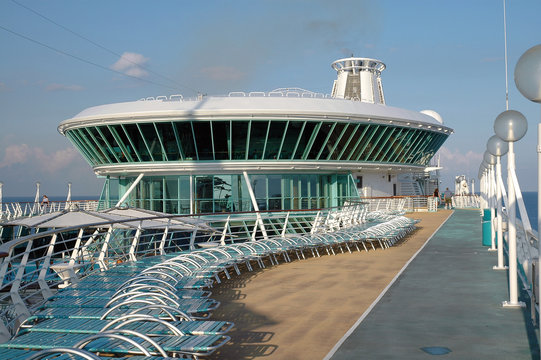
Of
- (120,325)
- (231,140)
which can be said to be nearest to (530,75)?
(120,325)

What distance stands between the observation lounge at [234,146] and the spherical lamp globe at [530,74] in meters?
25.3

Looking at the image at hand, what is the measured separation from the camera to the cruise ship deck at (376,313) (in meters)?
6.03

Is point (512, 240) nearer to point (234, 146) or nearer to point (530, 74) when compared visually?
point (530, 74)

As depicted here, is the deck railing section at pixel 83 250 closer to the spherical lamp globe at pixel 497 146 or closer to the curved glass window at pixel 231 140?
the curved glass window at pixel 231 140

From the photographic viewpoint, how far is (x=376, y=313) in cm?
766

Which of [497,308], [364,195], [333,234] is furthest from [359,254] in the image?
[364,195]

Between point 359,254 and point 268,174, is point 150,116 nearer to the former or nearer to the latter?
point 268,174

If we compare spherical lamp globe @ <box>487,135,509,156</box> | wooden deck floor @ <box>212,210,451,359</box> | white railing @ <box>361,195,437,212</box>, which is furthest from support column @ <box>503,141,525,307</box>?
white railing @ <box>361,195,437,212</box>

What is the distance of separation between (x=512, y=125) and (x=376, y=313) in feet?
10.7

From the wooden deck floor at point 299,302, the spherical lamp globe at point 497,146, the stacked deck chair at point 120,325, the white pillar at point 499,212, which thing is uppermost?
the spherical lamp globe at point 497,146

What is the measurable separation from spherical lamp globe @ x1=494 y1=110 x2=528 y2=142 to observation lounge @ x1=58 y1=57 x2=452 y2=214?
73.7 ft

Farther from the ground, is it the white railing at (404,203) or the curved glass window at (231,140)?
the curved glass window at (231,140)

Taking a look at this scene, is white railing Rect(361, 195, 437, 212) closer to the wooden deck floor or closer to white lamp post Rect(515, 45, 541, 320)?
the wooden deck floor

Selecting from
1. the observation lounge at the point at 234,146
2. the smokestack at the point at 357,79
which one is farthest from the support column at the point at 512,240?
the smokestack at the point at 357,79
